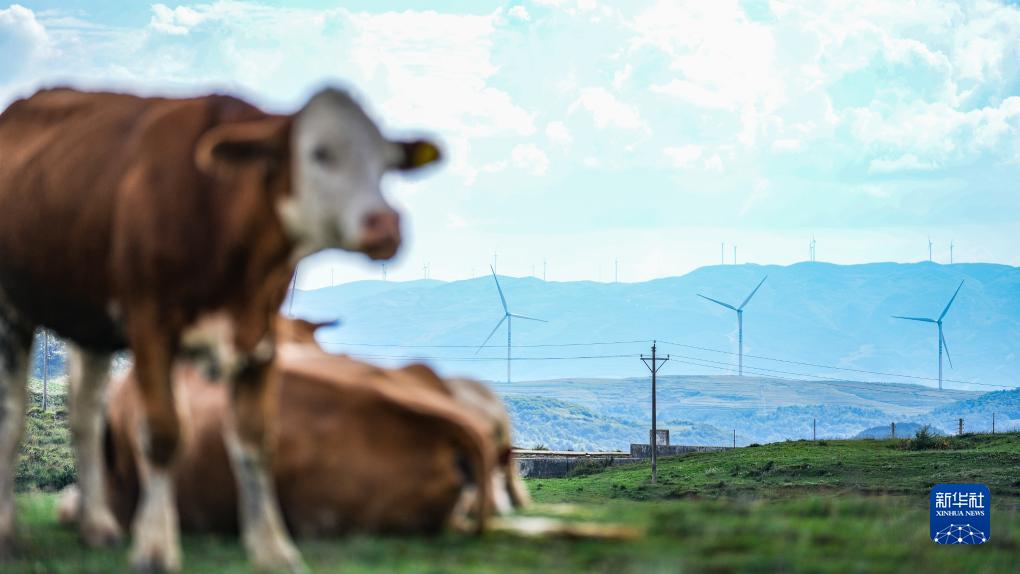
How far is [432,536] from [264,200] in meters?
2.85

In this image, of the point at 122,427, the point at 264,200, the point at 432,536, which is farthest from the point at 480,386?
the point at 264,200

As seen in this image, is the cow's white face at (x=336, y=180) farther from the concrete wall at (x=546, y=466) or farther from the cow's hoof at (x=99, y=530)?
the concrete wall at (x=546, y=466)

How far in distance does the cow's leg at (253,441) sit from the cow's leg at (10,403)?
214 cm

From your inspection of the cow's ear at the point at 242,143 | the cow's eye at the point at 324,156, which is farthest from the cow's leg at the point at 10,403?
the cow's eye at the point at 324,156

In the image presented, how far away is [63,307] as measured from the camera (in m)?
10.0

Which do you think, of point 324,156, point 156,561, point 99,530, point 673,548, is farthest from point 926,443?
point 156,561

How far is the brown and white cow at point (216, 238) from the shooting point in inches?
344

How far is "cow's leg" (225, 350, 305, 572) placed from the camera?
9.09 m

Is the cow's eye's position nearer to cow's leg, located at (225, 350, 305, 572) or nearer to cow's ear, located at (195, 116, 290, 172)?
cow's ear, located at (195, 116, 290, 172)

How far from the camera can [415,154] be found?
31.2ft

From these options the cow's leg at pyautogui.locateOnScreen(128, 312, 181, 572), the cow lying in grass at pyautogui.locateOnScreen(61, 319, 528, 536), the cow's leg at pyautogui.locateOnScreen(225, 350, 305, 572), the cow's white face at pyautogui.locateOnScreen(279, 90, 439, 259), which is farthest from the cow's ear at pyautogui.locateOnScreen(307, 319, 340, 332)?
the cow's white face at pyautogui.locateOnScreen(279, 90, 439, 259)

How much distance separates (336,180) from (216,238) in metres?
0.89
